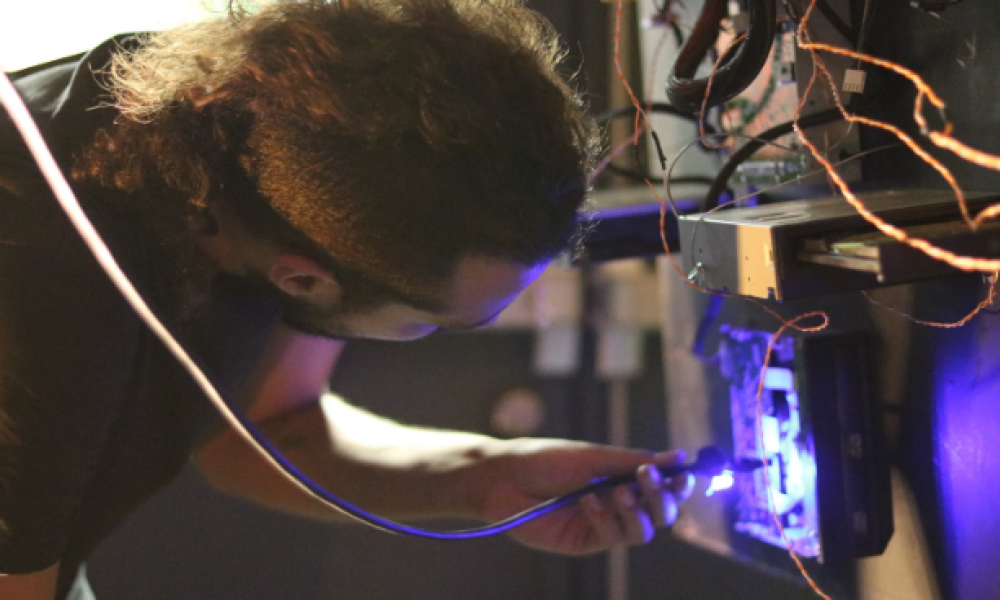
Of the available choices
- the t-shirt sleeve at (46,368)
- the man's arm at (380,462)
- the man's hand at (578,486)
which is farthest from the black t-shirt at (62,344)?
the man's hand at (578,486)

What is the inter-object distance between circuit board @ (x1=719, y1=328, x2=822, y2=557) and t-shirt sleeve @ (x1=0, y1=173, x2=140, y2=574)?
2.11 ft

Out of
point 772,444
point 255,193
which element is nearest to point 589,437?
point 772,444

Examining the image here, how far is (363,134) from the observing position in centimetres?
63

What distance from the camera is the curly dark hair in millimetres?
637

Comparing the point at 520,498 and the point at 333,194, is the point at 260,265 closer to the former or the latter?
the point at 333,194

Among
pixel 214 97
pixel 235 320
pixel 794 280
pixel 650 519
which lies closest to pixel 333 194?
pixel 214 97

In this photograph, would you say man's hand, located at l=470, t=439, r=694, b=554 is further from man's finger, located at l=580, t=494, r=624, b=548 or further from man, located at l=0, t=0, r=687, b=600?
man, located at l=0, t=0, r=687, b=600

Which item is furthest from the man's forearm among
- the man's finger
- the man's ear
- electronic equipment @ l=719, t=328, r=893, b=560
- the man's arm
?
electronic equipment @ l=719, t=328, r=893, b=560

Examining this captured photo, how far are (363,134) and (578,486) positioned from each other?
494 millimetres

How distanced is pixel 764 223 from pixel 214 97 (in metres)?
0.48

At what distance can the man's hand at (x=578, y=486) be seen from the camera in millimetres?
818

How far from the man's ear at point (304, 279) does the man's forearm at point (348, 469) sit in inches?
11.9

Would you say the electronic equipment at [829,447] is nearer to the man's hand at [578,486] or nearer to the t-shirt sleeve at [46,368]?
the man's hand at [578,486]

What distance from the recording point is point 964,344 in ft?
2.14
